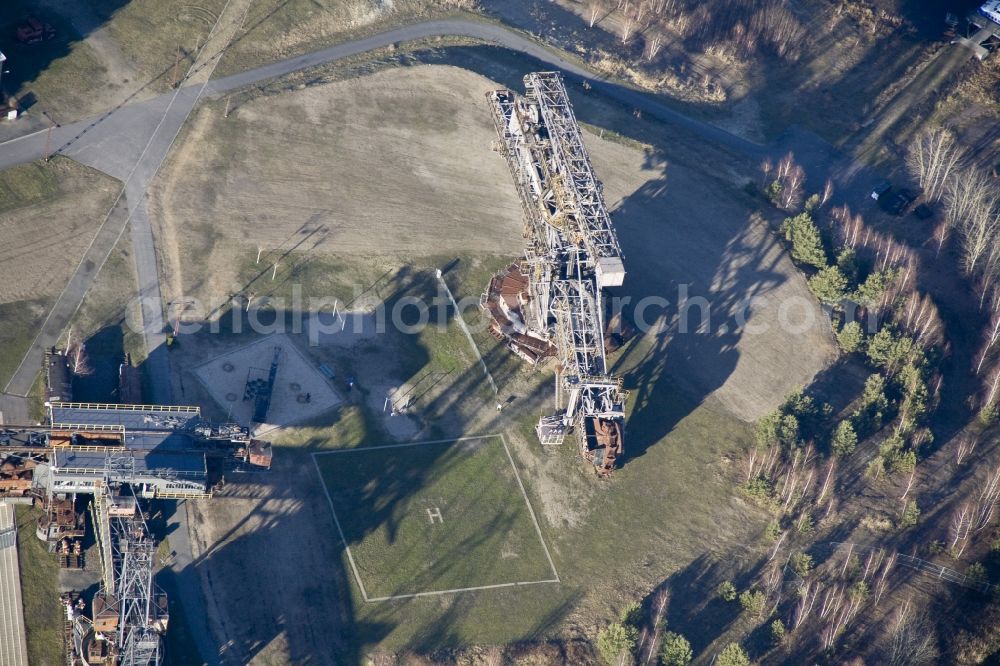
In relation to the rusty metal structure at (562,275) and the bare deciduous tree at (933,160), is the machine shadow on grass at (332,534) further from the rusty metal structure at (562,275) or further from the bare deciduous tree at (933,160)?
the bare deciduous tree at (933,160)

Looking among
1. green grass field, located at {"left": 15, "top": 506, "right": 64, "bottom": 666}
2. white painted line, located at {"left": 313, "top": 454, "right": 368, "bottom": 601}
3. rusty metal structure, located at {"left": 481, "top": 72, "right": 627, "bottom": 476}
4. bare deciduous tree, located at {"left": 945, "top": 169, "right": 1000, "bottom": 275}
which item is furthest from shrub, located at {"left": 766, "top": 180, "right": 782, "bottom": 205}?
green grass field, located at {"left": 15, "top": 506, "right": 64, "bottom": 666}

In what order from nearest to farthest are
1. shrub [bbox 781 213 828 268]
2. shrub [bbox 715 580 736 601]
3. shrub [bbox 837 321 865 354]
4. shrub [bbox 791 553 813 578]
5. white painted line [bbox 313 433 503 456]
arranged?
shrub [bbox 715 580 736 601], shrub [bbox 791 553 813 578], white painted line [bbox 313 433 503 456], shrub [bbox 837 321 865 354], shrub [bbox 781 213 828 268]

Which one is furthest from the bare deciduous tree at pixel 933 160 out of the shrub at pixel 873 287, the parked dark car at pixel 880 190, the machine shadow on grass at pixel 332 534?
the machine shadow on grass at pixel 332 534

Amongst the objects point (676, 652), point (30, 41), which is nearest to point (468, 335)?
point (676, 652)

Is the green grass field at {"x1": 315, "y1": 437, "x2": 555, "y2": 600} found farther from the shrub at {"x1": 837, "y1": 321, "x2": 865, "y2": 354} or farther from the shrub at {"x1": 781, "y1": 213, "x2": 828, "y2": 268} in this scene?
the shrub at {"x1": 781, "y1": 213, "x2": 828, "y2": 268}

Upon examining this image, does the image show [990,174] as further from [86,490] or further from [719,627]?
[86,490]

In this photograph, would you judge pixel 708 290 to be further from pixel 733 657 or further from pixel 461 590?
pixel 461 590

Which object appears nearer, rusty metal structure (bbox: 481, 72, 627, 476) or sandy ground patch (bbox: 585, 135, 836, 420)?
rusty metal structure (bbox: 481, 72, 627, 476)
